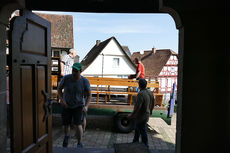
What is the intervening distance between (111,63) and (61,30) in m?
8.48

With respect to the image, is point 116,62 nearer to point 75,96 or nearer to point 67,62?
point 67,62

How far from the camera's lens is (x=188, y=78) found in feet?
7.96

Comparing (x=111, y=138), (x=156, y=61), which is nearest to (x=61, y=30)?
(x=156, y=61)

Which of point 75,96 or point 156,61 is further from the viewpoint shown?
point 156,61

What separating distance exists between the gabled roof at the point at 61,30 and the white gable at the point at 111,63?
5.81 metres

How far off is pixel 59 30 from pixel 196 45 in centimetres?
2158

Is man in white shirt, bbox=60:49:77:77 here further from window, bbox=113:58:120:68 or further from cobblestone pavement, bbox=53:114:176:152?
window, bbox=113:58:120:68

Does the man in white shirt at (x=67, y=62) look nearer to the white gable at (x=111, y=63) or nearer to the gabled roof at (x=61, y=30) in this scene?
the gabled roof at (x=61, y=30)

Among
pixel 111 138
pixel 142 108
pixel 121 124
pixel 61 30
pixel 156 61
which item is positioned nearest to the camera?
pixel 142 108

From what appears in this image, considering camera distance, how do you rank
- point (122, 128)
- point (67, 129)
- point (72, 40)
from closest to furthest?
1. point (67, 129)
2. point (122, 128)
3. point (72, 40)

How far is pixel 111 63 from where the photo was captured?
27516 mm

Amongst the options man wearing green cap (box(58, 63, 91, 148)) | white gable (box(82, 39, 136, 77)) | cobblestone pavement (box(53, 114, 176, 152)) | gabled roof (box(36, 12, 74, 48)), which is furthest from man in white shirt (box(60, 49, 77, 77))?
white gable (box(82, 39, 136, 77))

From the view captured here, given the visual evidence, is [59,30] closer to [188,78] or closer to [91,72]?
[91,72]

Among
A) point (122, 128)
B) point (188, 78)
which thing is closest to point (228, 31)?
point (188, 78)
